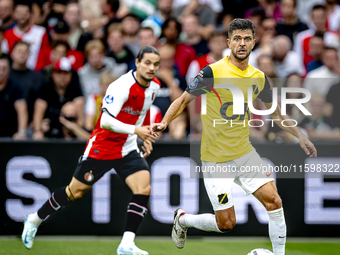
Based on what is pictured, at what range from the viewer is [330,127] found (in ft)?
24.2

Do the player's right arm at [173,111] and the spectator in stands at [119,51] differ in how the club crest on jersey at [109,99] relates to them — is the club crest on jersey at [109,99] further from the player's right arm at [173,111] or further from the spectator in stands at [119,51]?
the spectator in stands at [119,51]

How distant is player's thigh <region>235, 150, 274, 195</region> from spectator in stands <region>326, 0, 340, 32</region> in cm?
543

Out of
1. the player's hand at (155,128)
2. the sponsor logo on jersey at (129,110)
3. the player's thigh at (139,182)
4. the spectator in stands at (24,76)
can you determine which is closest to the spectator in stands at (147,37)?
the spectator in stands at (24,76)

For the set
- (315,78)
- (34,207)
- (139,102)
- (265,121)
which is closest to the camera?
(139,102)

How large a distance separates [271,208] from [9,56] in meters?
5.35

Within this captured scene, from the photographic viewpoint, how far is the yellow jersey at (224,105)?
4.98 meters

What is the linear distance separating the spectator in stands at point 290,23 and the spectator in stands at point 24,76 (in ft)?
14.7

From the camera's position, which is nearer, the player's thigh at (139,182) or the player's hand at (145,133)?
the player's hand at (145,133)

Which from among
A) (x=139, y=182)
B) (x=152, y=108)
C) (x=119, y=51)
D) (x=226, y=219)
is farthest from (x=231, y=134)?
(x=119, y=51)

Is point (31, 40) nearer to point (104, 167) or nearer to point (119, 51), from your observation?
point (119, 51)

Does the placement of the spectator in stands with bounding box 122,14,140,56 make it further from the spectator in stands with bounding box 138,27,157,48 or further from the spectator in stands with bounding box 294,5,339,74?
the spectator in stands with bounding box 294,5,339,74

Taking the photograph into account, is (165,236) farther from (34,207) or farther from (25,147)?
(25,147)

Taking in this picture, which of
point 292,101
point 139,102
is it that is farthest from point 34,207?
point 292,101

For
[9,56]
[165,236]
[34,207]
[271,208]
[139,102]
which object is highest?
[9,56]
